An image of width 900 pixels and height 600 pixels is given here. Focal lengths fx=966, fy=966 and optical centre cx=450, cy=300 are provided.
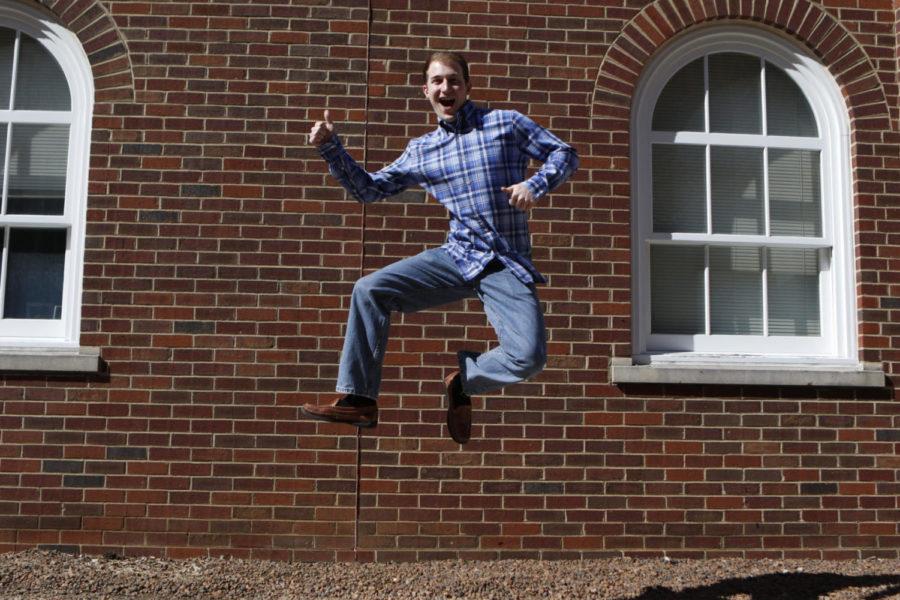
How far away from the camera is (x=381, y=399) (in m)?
5.86

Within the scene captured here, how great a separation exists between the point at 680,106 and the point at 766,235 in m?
1.03

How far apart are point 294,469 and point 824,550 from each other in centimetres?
331

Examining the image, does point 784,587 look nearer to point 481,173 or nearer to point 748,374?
point 748,374

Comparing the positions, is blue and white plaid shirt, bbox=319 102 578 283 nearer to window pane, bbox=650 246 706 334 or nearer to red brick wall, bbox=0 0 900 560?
red brick wall, bbox=0 0 900 560

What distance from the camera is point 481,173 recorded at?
162 inches

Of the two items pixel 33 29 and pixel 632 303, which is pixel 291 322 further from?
pixel 33 29

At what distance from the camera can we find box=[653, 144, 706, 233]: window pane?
20.8 feet

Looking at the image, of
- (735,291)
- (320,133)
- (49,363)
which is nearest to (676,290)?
(735,291)

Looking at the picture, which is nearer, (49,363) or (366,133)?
(49,363)

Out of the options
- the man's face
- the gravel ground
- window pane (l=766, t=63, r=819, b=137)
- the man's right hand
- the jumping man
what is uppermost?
window pane (l=766, t=63, r=819, b=137)

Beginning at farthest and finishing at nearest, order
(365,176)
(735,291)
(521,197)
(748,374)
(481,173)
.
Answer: (735,291) → (748,374) → (365,176) → (481,173) → (521,197)

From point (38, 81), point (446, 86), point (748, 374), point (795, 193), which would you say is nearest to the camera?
A: point (446, 86)

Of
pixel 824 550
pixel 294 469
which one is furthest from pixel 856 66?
pixel 294 469

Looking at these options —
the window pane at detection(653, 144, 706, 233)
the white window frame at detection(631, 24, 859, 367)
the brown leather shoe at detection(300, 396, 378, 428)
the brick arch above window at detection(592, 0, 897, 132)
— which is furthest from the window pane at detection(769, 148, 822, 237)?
the brown leather shoe at detection(300, 396, 378, 428)
